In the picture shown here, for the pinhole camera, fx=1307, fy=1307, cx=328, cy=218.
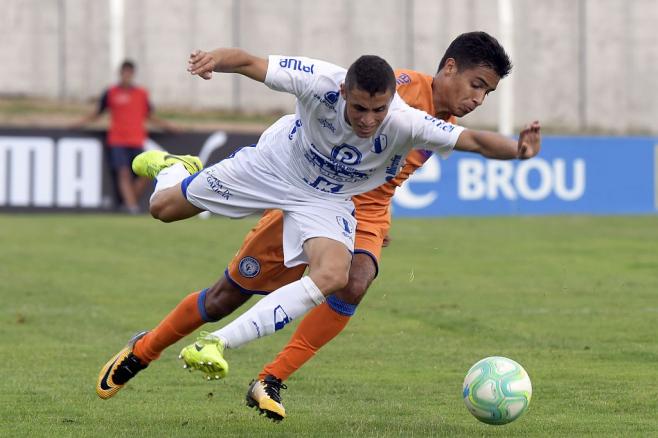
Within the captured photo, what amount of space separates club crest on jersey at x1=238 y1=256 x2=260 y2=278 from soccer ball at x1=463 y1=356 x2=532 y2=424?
1.31m

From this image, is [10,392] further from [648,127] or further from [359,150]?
[648,127]

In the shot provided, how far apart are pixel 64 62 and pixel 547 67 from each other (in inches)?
391

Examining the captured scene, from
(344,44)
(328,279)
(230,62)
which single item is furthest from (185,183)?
(344,44)

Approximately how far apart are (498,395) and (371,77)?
5.12 feet

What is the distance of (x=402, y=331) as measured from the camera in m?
9.57

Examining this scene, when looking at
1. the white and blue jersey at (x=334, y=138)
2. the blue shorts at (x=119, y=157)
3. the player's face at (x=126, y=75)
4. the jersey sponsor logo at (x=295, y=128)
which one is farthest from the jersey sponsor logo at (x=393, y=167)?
the player's face at (x=126, y=75)

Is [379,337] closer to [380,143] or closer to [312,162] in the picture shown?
[312,162]

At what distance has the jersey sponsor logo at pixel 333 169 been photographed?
6309 millimetres

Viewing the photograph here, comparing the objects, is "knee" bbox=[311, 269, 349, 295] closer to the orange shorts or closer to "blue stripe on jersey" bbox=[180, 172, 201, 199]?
the orange shorts

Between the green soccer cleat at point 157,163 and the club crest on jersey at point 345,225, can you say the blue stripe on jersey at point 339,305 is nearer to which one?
the club crest on jersey at point 345,225

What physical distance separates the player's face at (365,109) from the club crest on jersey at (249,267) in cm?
109

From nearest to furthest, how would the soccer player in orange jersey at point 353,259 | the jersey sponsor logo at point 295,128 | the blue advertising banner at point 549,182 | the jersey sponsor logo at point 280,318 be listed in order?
the jersey sponsor logo at point 280,318
the jersey sponsor logo at point 295,128
the soccer player in orange jersey at point 353,259
the blue advertising banner at point 549,182

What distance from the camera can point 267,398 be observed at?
243 inches

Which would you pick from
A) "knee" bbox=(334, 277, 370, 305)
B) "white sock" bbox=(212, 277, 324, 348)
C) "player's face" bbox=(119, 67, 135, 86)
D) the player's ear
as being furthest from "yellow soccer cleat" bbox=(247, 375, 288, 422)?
"player's face" bbox=(119, 67, 135, 86)
